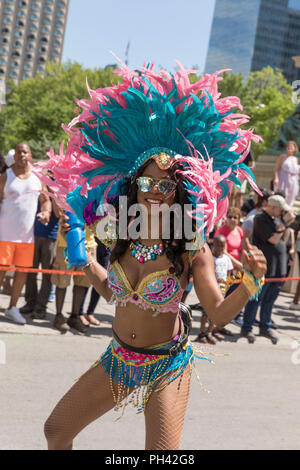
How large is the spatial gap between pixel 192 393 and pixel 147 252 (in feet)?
9.84

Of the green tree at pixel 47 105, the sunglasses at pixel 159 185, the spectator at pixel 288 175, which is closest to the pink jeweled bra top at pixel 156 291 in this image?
the sunglasses at pixel 159 185

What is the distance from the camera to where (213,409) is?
5355 millimetres

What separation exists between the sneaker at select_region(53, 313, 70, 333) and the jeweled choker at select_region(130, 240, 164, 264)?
4791 millimetres

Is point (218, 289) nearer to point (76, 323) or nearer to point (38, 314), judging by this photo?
point (76, 323)

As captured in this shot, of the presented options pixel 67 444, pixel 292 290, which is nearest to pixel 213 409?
pixel 67 444

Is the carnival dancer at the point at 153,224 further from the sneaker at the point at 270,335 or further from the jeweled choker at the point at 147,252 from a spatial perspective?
the sneaker at the point at 270,335

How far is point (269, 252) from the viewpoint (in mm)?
8727

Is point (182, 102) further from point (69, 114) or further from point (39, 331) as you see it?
point (69, 114)

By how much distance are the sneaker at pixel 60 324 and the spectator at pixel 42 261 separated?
1.38 feet

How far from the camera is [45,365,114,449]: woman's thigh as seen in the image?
3004 millimetres

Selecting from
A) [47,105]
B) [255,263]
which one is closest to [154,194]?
[255,263]

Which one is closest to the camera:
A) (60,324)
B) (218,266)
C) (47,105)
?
(60,324)

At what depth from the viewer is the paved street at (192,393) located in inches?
179

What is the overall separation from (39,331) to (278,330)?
3823 mm
